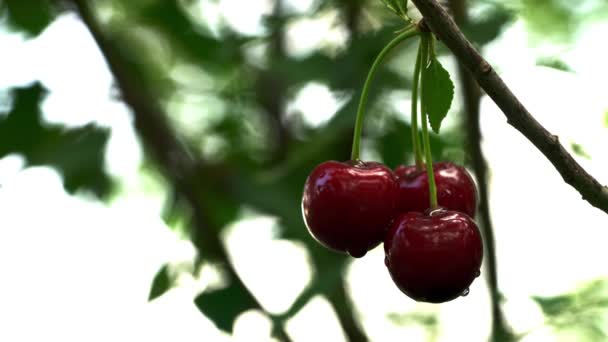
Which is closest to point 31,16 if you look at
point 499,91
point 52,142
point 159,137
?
point 52,142

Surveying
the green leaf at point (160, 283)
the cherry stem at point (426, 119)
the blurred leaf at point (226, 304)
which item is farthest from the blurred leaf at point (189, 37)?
the cherry stem at point (426, 119)

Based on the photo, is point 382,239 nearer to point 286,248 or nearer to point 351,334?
point 351,334

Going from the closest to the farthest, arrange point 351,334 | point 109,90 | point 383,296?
point 351,334 < point 109,90 < point 383,296

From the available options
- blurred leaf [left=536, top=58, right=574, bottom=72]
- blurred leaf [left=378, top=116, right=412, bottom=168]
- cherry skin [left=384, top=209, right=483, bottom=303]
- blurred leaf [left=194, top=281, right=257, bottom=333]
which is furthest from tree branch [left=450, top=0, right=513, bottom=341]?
cherry skin [left=384, top=209, right=483, bottom=303]

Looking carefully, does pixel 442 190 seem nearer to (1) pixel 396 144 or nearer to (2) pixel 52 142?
(1) pixel 396 144

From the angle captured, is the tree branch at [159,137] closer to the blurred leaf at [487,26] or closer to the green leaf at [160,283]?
the green leaf at [160,283]

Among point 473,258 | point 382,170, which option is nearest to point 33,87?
point 382,170
